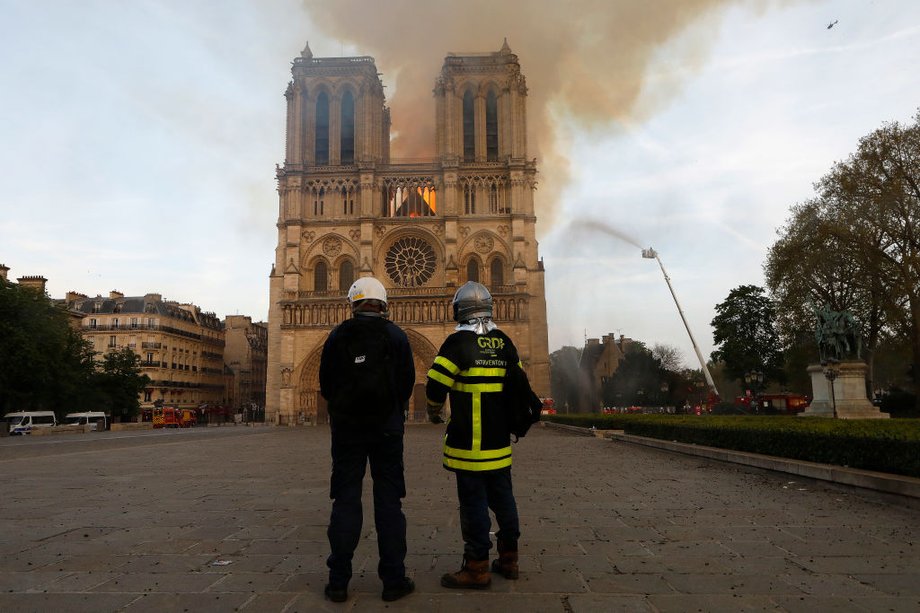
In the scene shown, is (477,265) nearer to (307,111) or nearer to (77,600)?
(307,111)

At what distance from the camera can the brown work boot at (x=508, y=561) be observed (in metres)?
3.84

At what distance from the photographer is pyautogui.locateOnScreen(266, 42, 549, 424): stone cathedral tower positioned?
152 feet

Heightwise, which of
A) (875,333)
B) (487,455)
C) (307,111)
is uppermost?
(307,111)

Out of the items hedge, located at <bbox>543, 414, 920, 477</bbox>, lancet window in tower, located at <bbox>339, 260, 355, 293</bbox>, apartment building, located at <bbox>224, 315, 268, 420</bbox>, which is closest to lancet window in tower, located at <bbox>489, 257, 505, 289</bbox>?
lancet window in tower, located at <bbox>339, 260, 355, 293</bbox>

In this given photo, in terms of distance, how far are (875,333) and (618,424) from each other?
57.8 feet

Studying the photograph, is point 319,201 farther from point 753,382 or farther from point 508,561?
point 508,561

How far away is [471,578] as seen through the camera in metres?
3.64

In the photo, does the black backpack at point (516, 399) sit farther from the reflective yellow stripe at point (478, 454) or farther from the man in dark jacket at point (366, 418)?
the man in dark jacket at point (366, 418)

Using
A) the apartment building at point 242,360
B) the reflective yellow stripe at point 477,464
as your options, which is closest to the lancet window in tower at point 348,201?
the apartment building at point 242,360

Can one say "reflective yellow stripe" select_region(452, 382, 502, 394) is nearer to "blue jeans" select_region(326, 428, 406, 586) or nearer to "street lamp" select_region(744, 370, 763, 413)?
"blue jeans" select_region(326, 428, 406, 586)

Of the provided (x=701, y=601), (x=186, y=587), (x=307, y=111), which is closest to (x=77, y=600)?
(x=186, y=587)

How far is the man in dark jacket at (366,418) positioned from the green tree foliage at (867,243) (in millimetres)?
28384

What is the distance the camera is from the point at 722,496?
7066 mm

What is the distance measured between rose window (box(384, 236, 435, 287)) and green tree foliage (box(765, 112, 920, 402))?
24.5 metres
